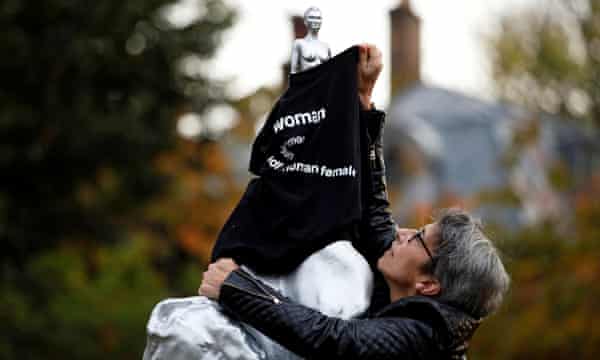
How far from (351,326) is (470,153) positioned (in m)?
21.0

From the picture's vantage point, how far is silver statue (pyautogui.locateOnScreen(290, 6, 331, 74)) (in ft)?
12.3

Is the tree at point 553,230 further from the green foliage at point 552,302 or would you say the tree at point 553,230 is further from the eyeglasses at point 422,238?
the eyeglasses at point 422,238

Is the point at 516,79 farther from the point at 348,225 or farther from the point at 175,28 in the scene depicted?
the point at 348,225

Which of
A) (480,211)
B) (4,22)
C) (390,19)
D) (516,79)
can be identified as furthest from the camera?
(390,19)

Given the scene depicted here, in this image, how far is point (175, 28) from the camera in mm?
15484

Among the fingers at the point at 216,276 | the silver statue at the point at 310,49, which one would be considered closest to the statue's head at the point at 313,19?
the silver statue at the point at 310,49

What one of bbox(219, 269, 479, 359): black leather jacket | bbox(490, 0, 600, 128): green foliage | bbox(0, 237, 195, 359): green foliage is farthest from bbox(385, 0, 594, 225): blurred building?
bbox(219, 269, 479, 359): black leather jacket

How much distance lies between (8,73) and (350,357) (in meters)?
11.5

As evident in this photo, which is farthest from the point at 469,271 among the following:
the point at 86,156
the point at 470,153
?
the point at 470,153

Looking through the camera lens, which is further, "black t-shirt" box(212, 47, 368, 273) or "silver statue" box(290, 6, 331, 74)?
"silver statue" box(290, 6, 331, 74)

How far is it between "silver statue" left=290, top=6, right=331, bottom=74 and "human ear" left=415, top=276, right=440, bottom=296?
0.82 meters

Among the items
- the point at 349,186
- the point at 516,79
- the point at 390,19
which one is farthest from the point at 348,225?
the point at 390,19

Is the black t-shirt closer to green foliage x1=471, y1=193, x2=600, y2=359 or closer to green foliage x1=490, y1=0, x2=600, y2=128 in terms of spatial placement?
green foliage x1=471, y1=193, x2=600, y2=359

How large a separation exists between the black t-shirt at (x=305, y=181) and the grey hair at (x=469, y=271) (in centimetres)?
31
